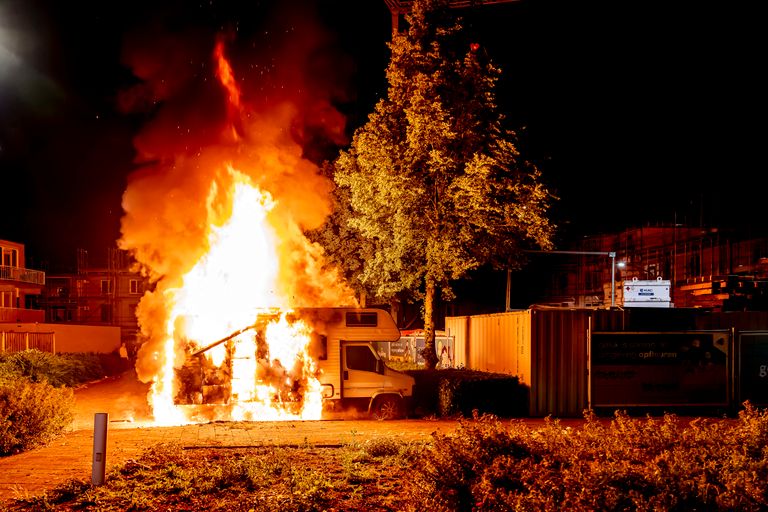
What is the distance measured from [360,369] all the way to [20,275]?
41.8 meters

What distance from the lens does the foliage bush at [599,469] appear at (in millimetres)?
6254

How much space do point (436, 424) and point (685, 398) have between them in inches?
248

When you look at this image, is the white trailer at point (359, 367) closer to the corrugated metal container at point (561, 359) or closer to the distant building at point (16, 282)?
the corrugated metal container at point (561, 359)

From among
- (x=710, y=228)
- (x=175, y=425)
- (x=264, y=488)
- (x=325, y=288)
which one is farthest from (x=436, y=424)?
(x=710, y=228)

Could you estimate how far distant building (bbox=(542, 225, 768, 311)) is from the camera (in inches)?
998

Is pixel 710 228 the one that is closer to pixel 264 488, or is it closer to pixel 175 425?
pixel 175 425

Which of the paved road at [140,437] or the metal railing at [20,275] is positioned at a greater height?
the metal railing at [20,275]

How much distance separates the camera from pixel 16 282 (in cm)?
5038

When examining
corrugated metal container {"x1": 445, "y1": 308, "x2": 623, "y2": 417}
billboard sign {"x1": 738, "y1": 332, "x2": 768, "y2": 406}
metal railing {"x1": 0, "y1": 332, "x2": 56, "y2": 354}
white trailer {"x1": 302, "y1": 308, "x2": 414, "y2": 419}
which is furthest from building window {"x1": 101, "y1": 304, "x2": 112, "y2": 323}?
billboard sign {"x1": 738, "y1": 332, "x2": 768, "y2": 406}

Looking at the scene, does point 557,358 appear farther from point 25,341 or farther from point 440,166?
point 25,341

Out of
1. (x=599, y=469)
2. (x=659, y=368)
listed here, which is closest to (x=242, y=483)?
(x=599, y=469)

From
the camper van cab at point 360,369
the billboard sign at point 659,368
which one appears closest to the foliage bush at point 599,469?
the camper van cab at point 360,369

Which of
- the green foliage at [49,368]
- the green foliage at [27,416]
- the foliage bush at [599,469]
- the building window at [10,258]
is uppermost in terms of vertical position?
the building window at [10,258]

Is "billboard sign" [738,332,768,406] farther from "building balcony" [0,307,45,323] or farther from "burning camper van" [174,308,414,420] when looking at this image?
"building balcony" [0,307,45,323]
